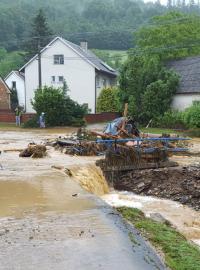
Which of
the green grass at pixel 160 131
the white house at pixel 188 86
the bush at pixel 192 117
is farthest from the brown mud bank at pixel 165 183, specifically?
the white house at pixel 188 86

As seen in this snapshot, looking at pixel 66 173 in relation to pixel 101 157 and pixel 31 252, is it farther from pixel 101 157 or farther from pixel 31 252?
pixel 31 252

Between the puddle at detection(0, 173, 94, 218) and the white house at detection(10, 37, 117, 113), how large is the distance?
37982mm

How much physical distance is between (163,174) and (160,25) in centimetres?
3894

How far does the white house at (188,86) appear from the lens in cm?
4278

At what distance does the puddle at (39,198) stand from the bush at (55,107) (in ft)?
85.5

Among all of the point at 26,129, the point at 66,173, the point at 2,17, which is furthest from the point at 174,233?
the point at 2,17

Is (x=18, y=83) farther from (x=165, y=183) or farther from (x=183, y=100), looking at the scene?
(x=165, y=183)

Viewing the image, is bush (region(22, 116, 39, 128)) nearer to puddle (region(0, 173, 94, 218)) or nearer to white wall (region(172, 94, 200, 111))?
white wall (region(172, 94, 200, 111))

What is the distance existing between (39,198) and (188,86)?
3070 centimetres

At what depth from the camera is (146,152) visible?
23.0 m

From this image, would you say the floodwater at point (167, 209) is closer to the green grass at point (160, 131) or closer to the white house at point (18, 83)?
the green grass at point (160, 131)

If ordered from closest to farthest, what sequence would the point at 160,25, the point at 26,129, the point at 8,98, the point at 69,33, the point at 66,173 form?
the point at 66,173 < the point at 26,129 < the point at 160,25 < the point at 8,98 < the point at 69,33

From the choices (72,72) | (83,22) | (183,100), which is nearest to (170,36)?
(72,72)

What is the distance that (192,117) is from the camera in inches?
1458
